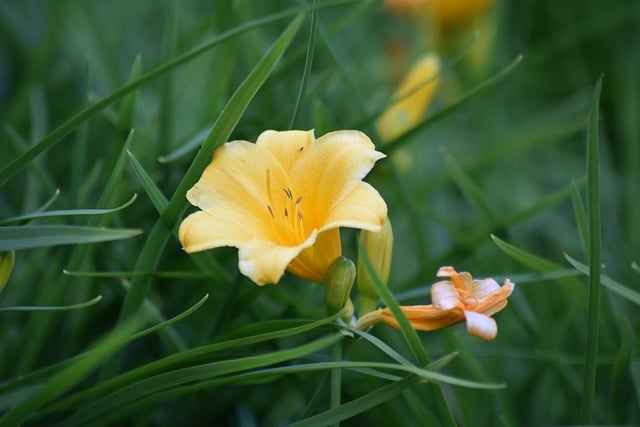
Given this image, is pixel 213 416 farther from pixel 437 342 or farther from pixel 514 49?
pixel 514 49

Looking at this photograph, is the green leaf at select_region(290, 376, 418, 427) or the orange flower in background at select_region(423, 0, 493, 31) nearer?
the green leaf at select_region(290, 376, 418, 427)

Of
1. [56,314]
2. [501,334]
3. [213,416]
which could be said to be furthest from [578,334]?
[56,314]

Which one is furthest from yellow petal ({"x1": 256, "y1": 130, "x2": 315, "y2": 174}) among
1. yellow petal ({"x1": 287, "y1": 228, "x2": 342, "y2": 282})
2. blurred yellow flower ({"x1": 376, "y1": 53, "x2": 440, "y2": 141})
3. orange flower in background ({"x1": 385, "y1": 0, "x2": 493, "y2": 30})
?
orange flower in background ({"x1": 385, "y1": 0, "x2": 493, "y2": 30})

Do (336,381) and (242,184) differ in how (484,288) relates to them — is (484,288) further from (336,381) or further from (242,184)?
(242,184)

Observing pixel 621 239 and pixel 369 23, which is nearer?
pixel 621 239

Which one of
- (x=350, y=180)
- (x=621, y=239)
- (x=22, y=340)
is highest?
(x=350, y=180)

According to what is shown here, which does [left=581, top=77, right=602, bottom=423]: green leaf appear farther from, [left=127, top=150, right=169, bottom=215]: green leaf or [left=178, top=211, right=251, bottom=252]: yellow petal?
[left=127, top=150, right=169, bottom=215]: green leaf
